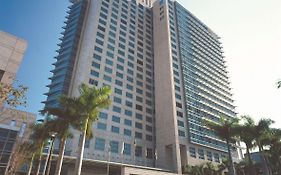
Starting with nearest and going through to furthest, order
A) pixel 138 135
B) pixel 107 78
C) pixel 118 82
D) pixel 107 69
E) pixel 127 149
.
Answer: pixel 127 149 → pixel 138 135 → pixel 107 78 → pixel 107 69 → pixel 118 82

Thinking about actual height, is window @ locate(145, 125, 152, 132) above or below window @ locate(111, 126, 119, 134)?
above

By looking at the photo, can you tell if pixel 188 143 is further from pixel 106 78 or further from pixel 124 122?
pixel 106 78

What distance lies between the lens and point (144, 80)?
253ft

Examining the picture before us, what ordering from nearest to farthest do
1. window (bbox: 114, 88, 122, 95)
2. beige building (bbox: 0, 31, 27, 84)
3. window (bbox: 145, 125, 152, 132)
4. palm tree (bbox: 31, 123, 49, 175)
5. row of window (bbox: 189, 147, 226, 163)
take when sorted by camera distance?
beige building (bbox: 0, 31, 27, 84), palm tree (bbox: 31, 123, 49, 175), row of window (bbox: 189, 147, 226, 163), window (bbox: 114, 88, 122, 95), window (bbox: 145, 125, 152, 132)

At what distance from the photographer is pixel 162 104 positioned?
2783 inches

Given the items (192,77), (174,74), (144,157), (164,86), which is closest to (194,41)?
(192,77)

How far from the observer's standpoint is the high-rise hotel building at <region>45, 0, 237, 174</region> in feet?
200

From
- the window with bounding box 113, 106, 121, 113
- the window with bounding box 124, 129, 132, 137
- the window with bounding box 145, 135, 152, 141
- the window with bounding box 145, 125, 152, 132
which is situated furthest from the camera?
the window with bounding box 145, 125, 152, 132

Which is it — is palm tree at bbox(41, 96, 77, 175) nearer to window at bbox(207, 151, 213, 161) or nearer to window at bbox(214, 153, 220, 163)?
window at bbox(207, 151, 213, 161)

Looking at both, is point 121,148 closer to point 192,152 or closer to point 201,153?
point 192,152

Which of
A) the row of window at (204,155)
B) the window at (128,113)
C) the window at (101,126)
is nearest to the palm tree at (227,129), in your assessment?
the row of window at (204,155)

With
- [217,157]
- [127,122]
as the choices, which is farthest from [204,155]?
[127,122]

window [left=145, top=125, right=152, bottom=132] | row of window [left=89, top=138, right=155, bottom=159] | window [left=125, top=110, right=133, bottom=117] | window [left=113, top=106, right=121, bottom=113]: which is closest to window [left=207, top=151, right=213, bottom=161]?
row of window [left=89, top=138, right=155, bottom=159]

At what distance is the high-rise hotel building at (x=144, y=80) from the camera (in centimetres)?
6103
